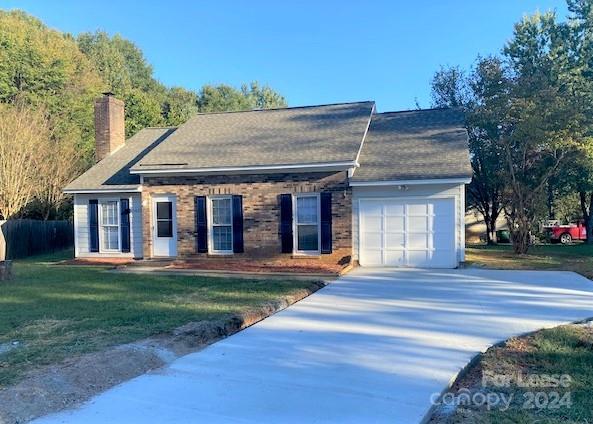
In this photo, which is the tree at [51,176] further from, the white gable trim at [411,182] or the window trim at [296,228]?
the white gable trim at [411,182]

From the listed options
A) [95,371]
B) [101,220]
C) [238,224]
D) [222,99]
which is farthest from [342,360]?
[222,99]

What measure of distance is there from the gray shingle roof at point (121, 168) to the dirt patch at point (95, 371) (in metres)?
11.0

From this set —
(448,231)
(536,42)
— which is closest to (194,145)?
(448,231)

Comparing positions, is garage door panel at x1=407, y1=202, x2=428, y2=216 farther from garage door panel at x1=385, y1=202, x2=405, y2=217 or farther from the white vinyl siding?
the white vinyl siding

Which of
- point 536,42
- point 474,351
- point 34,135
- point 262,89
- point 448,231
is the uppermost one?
point 262,89

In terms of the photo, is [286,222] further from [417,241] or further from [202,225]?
[417,241]

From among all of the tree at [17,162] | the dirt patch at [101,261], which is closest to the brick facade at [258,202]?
the dirt patch at [101,261]

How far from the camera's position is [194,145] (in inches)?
693

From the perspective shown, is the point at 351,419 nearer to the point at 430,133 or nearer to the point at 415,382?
the point at 415,382

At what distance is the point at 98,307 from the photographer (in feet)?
29.1

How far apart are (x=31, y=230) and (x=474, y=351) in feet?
66.7

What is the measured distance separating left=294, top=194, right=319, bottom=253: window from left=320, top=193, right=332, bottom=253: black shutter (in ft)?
0.68

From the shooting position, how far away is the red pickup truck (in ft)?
93.6

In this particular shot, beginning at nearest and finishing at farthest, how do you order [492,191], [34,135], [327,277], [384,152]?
1. [327,277]
2. [384,152]
3. [34,135]
4. [492,191]
